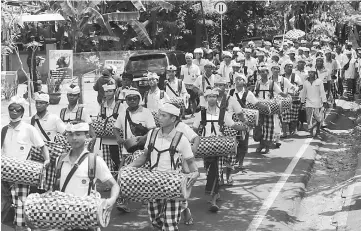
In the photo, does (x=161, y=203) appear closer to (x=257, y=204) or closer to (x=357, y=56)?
(x=257, y=204)

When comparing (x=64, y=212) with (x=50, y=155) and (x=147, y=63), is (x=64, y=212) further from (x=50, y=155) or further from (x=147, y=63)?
(x=147, y=63)

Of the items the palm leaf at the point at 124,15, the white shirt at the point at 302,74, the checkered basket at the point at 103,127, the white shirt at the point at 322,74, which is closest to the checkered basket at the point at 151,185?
the checkered basket at the point at 103,127

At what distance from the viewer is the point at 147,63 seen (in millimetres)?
20375

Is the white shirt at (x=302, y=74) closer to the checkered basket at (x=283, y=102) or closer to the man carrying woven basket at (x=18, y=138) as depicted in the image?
the checkered basket at (x=283, y=102)

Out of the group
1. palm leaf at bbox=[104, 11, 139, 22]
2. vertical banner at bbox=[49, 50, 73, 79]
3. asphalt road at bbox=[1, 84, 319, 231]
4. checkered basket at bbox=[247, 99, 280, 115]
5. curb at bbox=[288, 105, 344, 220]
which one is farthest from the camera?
palm leaf at bbox=[104, 11, 139, 22]

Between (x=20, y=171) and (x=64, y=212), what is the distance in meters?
1.70

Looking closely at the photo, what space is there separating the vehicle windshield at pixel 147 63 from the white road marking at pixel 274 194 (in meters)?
6.40

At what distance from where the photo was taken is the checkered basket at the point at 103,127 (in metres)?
10.1

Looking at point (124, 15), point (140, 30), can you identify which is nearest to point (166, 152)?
point (124, 15)

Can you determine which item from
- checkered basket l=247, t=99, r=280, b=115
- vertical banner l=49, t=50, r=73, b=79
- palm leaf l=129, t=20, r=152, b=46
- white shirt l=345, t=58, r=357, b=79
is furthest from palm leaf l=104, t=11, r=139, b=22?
checkered basket l=247, t=99, r=280, b=115

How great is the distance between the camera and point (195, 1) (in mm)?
36844

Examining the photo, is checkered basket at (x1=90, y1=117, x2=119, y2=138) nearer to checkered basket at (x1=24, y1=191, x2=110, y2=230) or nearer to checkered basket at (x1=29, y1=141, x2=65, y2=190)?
checkered basket at (x1=29, y1=141, x2=65, y2=190)

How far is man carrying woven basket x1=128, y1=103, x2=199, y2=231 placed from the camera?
716cm

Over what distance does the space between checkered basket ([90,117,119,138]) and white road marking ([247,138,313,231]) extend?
245cm
